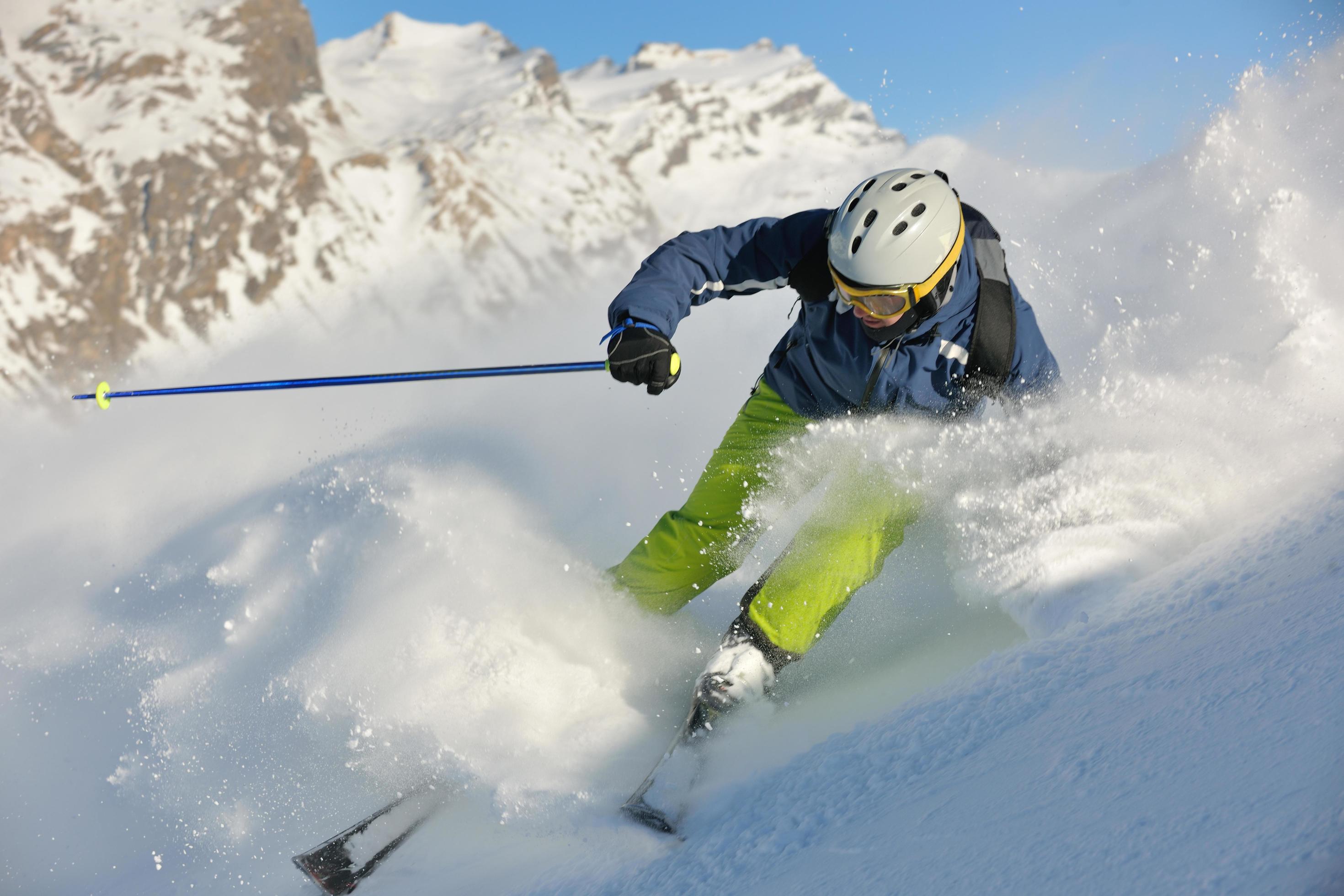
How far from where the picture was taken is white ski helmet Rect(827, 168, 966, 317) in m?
2.62

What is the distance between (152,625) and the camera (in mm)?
4969

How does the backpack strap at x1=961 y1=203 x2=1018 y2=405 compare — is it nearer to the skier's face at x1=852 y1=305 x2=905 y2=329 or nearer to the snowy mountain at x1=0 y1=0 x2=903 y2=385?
the skier's face at x1=852 y1=305 x2=905 y2=329

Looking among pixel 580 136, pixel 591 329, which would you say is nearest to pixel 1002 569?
pixel 591 329

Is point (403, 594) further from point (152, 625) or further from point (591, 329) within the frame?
point (591, 329)

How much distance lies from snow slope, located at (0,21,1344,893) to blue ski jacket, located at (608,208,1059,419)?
156mm

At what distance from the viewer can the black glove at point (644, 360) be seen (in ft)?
8.95

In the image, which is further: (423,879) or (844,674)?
(844,674)

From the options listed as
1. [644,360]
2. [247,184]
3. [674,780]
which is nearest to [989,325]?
[644,360]

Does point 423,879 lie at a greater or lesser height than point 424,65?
lesser

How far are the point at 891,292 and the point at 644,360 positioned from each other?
81 cm

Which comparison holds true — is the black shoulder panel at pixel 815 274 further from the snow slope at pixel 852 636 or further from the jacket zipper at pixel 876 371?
the snow slope at pixel 852 636

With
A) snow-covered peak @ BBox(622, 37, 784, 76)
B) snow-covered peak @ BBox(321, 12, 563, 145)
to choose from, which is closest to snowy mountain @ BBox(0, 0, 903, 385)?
snow-covered peak @ BBox(321, 12, 563, 145)

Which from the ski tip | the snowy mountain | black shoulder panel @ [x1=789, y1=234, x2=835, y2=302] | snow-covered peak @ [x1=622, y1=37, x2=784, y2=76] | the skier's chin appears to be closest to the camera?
the ski tip

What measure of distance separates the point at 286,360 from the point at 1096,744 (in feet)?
86.5
